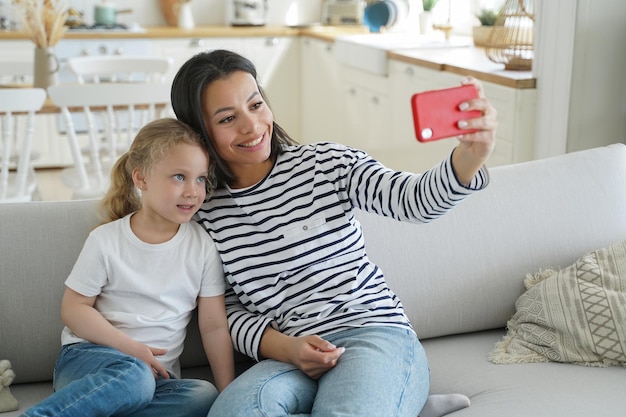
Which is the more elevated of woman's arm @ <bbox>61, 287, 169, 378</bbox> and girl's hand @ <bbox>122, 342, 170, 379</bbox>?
woman's arm @ <bbox>61, 287, 169, 378</bbox>

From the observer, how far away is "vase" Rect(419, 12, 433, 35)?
15.3 ft

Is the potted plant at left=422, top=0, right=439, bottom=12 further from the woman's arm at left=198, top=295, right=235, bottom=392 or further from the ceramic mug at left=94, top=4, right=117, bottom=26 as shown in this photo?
the woman's arm at left=198, top=295, right=235, bottom=392

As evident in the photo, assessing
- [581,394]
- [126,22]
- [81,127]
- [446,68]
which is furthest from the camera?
[126,22]

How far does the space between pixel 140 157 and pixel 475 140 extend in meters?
0.66

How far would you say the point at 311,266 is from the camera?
5.05 feet

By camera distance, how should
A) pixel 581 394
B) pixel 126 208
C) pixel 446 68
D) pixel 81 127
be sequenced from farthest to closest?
1. pixel 81 127
2. pixel 446 68
3. pixel 126 208
4. pixel 581 394

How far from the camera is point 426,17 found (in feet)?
15.3

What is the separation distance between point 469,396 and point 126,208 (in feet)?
2.58

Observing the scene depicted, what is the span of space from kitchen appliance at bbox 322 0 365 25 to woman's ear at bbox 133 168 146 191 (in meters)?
4.08

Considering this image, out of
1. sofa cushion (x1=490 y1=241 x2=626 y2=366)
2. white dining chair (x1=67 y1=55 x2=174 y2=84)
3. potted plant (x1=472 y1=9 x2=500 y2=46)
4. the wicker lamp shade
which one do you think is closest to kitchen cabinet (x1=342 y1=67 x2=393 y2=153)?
potted plant (x1=472 y1=9 x2=500 y2=46)

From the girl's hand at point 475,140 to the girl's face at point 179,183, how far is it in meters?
0.49

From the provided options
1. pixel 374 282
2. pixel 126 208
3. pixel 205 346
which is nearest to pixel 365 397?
pixel 374 282

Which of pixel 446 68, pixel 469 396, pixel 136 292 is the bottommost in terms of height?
pixel 469 396

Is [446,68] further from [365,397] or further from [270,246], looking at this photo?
[365,397]
